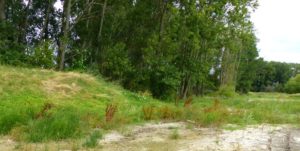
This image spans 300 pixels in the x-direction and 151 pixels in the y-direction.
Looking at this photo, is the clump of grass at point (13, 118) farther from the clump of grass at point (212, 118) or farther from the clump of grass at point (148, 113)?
the clump of grass at point (212, 118)

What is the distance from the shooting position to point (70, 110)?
11453 millimetres

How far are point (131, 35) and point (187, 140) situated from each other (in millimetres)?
21935

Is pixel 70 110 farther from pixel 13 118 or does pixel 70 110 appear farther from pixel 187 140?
pixel 187 140

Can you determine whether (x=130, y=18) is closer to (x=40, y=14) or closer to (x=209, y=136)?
(x=40, y=14)

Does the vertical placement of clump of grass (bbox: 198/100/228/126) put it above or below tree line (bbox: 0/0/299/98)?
below

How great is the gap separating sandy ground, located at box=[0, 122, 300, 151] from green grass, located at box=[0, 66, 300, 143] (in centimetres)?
50

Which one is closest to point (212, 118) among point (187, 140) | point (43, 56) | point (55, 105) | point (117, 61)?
point (187, 140)

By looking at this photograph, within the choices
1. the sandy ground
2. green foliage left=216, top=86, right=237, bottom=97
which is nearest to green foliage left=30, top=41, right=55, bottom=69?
the sandy ground

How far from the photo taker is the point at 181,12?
28547 mm

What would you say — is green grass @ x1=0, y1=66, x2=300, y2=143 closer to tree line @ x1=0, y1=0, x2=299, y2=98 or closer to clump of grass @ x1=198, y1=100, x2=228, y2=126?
clump of grass @ x1=198, y1=100, x2=228, y2=126

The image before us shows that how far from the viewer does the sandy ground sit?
8641 millimetres

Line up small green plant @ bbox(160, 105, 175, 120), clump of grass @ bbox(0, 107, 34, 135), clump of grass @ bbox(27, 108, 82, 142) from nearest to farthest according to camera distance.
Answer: clump of grass @ bbox(27, 108, 82, 142) < clump of grass @ bbox(0, 107, 34, 135) < small green plant @ bbox(160, 105, 175, 120)

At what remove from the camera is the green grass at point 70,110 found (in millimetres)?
9793

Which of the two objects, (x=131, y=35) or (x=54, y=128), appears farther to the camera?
(x=131, y=35)
